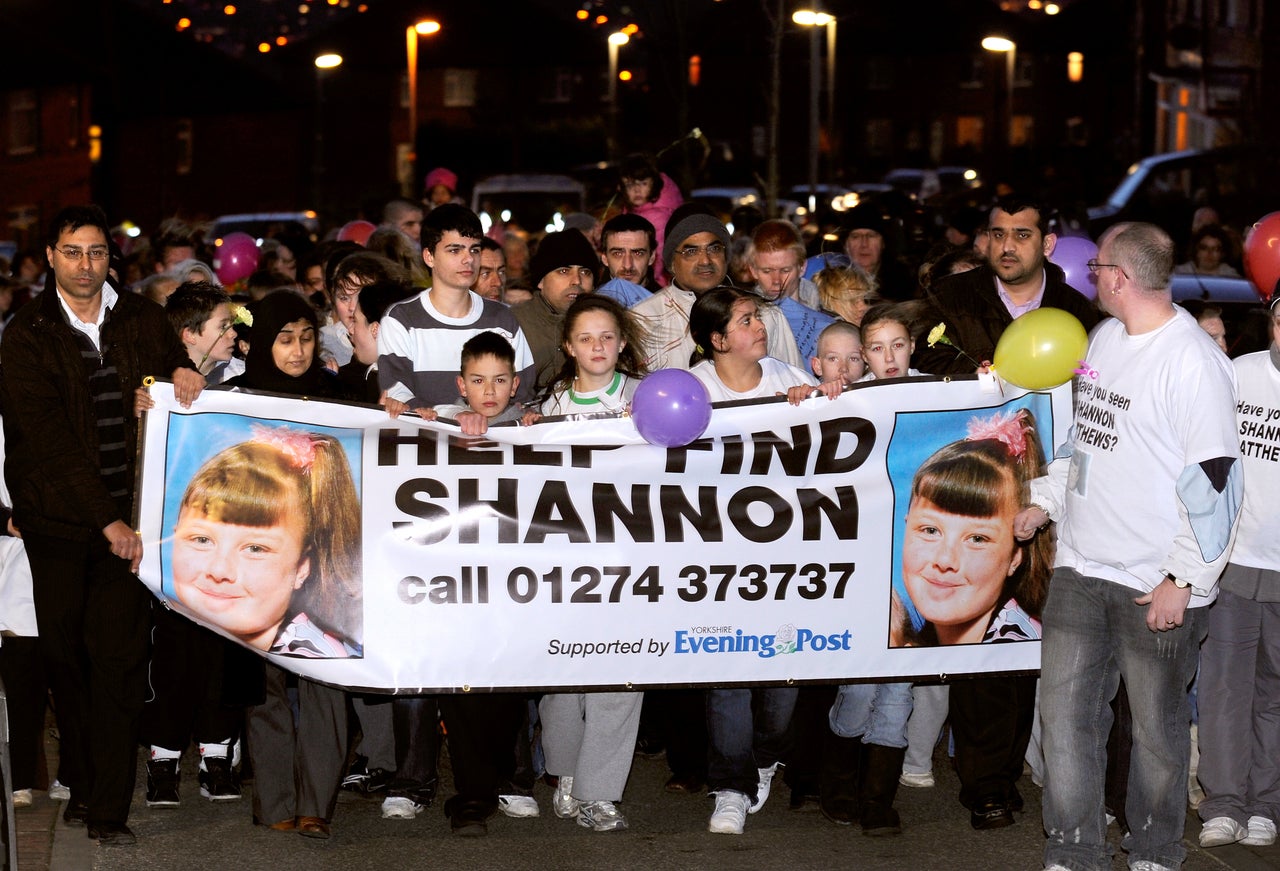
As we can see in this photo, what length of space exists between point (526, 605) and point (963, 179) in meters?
33.7

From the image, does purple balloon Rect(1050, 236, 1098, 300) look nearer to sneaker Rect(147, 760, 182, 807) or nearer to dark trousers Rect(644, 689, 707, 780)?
dark trousers Rect(644, 689, 707, 780)

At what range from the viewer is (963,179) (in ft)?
129

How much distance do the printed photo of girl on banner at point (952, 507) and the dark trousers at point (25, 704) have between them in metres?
3.66

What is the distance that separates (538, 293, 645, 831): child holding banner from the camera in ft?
24.0

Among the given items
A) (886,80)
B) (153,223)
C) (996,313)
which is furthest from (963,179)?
(996,313)

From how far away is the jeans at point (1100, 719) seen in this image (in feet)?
21.1

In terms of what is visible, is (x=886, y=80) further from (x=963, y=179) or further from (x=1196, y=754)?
(x=1196, y=754)

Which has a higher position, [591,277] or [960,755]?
[591,277]

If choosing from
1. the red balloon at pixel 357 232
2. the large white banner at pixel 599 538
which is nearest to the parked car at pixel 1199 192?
the red balloon at pixel 357 232

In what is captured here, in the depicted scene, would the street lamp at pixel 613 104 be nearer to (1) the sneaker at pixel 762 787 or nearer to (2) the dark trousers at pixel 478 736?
(1) the sneaker at pixel 762 787

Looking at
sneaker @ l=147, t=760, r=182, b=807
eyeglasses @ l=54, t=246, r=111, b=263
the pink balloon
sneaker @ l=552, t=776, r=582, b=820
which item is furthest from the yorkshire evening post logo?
the pink balloon

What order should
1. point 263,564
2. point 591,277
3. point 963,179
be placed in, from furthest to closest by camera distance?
point 963,179 < point 591,277 < point 263,564

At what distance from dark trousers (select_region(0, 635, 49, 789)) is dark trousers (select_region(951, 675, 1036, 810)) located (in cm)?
390

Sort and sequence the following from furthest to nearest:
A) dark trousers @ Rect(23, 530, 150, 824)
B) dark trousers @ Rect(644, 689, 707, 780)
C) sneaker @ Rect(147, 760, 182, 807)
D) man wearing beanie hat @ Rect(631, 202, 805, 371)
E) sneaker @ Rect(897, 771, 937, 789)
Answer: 1. man wearing beanie hat @ Rect(631, 202, 805, 371)
2. sneaker @ Rect(897, 771, 937, 789)
3. dark trousers @ Rect(644, 689, 707, 780)
4. sneaker @ Rect(147, 760, 182, 807)
5. dark trousers @ Rect(23, 530, 150, 824)
